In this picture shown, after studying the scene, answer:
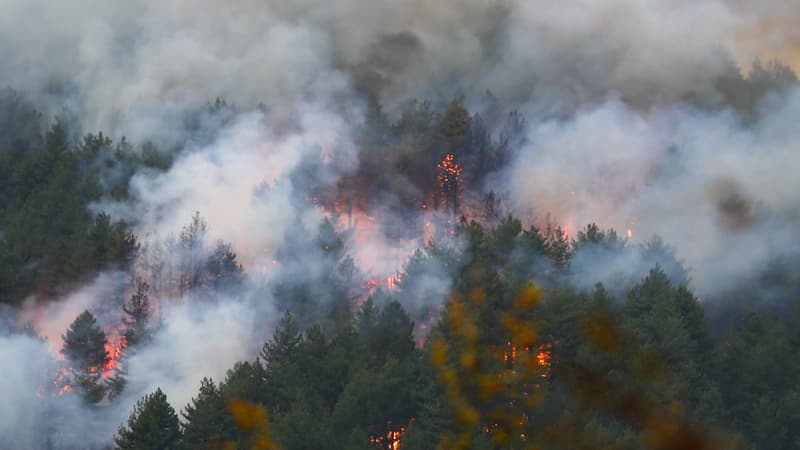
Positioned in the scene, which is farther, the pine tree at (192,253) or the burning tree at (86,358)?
the pine tree at (192,253)

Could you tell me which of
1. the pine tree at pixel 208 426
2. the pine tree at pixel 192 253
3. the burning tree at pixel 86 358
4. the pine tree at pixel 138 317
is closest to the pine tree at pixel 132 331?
the pine tree at pixel 138 317

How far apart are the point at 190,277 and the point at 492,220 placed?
471 inches

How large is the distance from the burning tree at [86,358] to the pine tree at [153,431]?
18.3 feet

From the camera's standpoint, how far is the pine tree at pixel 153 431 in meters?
20.6

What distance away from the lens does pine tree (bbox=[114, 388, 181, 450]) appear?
67.5ft

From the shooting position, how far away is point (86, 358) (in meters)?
26.8

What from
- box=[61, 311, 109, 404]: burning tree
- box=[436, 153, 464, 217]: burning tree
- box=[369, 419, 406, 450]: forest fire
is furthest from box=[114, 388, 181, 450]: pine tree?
box=[436, 153, 464, 217]: burning tree

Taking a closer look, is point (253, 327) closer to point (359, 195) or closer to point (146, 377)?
point (146, 377)

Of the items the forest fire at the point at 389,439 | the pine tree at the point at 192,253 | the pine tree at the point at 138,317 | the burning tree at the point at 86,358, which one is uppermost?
the pine tree at the point at 192,253

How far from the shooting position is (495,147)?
131 feet

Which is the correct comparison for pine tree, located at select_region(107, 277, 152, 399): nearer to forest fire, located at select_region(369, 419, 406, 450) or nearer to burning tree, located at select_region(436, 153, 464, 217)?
forest fire, located at select_region(369, 419, 406, 450)

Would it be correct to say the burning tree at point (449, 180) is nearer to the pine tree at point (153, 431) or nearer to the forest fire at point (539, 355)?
the pine tree at point (153, 431)

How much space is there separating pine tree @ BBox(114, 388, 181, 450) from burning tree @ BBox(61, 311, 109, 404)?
557 centimetres

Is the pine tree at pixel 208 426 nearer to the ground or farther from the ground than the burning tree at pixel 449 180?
nearer to the ground
